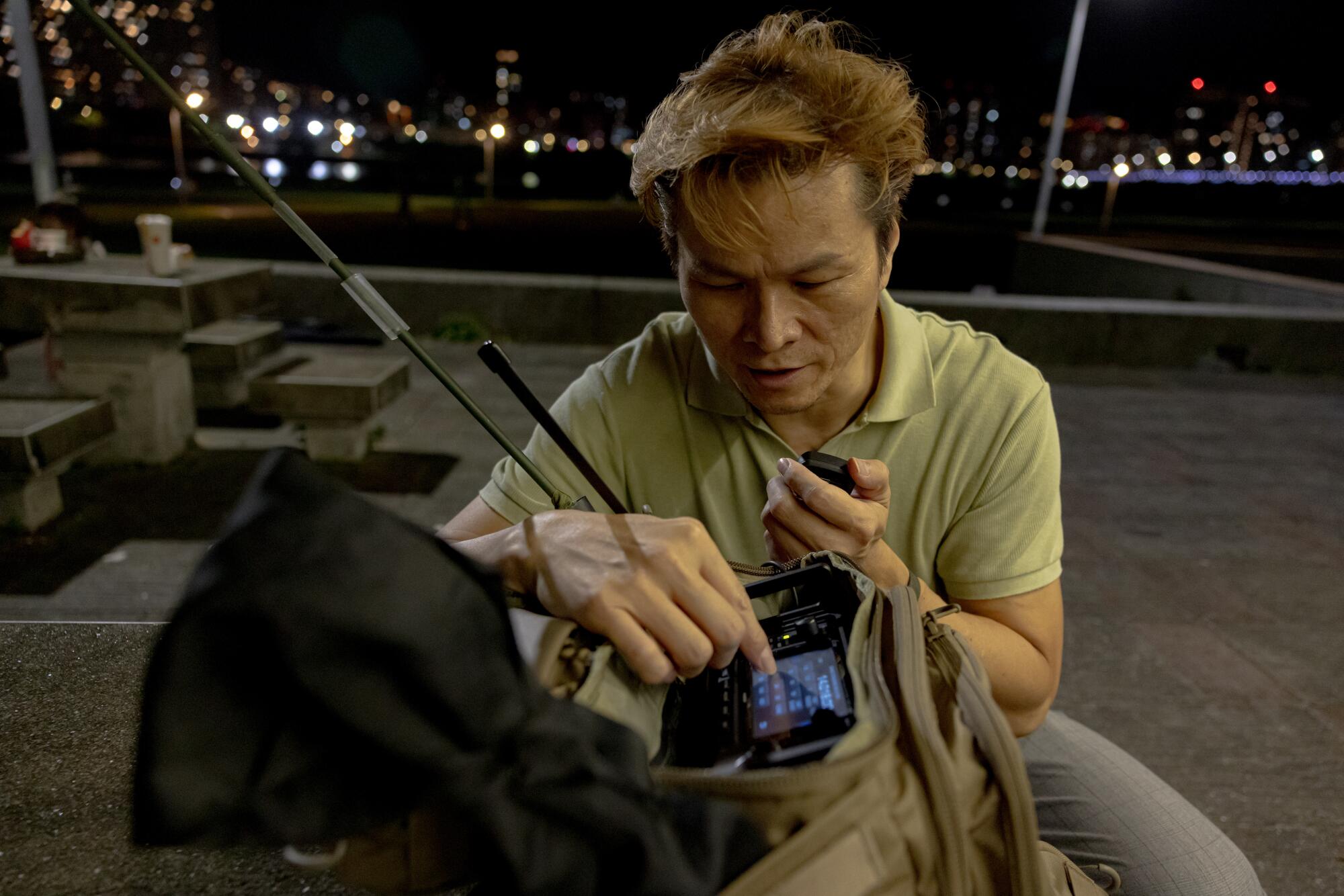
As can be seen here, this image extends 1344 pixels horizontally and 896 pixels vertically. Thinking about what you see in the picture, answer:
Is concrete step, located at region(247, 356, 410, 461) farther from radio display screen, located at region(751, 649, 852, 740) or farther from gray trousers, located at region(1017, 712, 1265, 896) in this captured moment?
radio display screen, located at region(751, 649, 852, 740)

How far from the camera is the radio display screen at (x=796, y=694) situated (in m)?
0.88

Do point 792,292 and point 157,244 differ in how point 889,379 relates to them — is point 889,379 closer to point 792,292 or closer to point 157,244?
point 792,292

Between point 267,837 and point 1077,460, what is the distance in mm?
5716

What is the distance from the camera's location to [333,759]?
64 centimetres

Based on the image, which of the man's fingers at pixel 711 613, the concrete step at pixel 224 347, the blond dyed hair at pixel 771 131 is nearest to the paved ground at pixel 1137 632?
the concrete step at pixel 224 347

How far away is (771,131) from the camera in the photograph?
Result: 142 centimetres

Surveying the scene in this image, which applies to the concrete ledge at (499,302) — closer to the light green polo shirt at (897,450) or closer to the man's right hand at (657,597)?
the light green polo shirt at (897,450)

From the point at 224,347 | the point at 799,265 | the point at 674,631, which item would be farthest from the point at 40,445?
the point at 674,631

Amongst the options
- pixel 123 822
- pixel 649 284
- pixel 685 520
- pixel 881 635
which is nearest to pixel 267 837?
pixel 685 520

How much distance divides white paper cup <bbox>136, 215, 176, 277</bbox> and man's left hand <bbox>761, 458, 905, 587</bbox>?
182 inches

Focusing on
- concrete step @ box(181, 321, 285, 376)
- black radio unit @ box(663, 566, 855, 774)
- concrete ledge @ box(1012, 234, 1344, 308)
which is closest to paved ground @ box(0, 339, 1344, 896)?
concrete step @ box(181, 321, 285, 376)

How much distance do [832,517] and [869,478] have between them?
0.35ft

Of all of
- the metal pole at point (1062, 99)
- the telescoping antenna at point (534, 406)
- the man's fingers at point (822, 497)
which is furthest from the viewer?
the metal pole at point (1062, 99)

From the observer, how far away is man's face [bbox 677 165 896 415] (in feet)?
4.83
